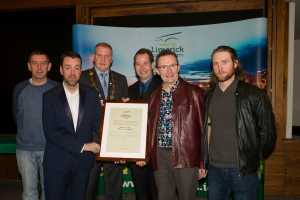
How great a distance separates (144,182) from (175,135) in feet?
2.59

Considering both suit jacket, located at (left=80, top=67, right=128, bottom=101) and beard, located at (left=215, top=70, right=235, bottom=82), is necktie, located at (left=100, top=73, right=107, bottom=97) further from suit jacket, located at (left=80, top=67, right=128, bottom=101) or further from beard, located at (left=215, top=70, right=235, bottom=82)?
beard, located at (left=215, top=70, right=235, bottom=82)

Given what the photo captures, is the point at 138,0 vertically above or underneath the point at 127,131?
above

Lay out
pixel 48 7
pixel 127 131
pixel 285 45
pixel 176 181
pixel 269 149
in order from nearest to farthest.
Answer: pixel 269 149 → pixel 176 181 → pixel 127 131 → pixel 285 45 → pixel 48 7

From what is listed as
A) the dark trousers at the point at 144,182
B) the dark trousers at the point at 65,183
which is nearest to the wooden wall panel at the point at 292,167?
the dark trousers at the point at 144,182

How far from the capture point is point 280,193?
16.9 ft

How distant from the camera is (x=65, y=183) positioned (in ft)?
9.85

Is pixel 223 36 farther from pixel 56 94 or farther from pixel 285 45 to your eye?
pixel 56 94

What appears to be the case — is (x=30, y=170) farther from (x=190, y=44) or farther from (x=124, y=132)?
(x=190, y=44)

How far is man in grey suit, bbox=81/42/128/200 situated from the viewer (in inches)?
139

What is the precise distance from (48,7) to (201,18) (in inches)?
107

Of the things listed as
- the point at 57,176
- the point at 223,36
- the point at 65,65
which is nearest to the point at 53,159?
the point at 57,176

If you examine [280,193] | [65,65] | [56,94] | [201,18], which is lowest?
[280,193]

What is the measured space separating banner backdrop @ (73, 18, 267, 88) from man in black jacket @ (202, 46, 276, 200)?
6.42ft

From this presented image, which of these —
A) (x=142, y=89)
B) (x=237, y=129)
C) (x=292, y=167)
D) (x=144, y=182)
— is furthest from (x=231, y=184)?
(x=292, y=167)
